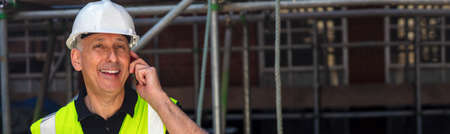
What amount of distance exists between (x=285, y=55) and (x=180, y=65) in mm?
2020

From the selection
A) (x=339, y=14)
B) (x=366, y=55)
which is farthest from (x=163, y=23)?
(x=366, y=55)

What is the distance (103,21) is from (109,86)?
0.29m

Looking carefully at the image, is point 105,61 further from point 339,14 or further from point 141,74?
point 339,14

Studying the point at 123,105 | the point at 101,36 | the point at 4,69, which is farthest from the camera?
the point at 4,69

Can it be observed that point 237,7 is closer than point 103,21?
No

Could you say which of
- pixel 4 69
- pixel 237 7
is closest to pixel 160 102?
pixel 237 7

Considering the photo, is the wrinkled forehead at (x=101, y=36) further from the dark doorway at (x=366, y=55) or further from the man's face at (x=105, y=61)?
the dark doorway at (x=366, y=55)

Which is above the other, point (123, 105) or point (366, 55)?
point (123, 105)

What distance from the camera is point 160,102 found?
6.34 feet

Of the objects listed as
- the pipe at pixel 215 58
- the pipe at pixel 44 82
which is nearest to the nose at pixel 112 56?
the pipe at pixel 215 58

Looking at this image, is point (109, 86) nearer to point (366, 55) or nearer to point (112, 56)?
point (112, 56)

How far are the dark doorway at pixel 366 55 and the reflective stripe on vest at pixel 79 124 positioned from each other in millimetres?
7361

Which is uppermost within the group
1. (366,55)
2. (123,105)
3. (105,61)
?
(105,61)

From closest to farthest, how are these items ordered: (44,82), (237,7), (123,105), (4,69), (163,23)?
(123,105)
(163,23)
(237,7)
(4,69)
(44,82)
